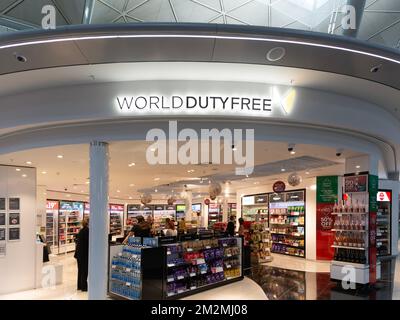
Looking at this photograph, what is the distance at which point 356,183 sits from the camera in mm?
7672

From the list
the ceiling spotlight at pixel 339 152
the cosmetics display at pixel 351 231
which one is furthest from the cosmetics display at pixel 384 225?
the ceiling spotlight at pixel 339 152

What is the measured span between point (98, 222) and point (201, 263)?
2.72 metres

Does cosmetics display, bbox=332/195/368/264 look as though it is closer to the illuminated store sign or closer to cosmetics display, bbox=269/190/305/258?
the illuminated store sign

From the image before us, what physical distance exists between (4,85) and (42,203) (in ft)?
23.5

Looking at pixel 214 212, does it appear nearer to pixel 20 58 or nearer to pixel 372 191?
pixel 372 191

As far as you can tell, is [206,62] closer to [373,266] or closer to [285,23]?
[285,23]

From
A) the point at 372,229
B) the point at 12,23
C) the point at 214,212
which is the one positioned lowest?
the point at 214,212

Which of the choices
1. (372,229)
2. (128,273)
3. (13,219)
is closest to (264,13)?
(372,229)

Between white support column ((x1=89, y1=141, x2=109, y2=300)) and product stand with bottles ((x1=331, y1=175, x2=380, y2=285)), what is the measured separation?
506cm

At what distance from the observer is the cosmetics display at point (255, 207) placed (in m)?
15.0

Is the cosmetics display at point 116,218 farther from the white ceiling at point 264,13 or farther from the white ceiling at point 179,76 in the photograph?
the white ceiling at point 264,13

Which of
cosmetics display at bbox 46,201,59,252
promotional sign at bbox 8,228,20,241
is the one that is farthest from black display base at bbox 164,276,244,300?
cosmetics display at bbox 46,201,59,252

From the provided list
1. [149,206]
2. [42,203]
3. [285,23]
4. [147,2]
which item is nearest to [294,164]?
[285,23]

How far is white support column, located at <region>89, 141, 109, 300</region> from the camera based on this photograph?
18.3 ft
